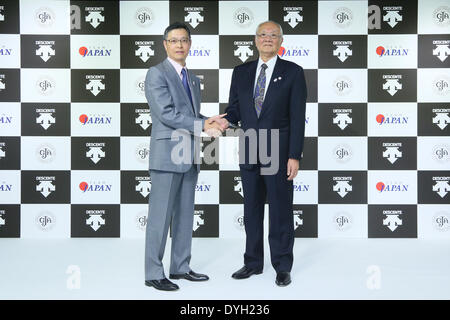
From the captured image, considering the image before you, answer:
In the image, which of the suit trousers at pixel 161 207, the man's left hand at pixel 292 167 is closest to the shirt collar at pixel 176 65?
the suit trousers at pixel 161 207

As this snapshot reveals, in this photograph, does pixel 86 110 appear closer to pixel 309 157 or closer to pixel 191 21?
pixel 191 21

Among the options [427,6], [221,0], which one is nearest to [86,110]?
[221,0]

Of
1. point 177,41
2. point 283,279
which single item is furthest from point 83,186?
point 283,279

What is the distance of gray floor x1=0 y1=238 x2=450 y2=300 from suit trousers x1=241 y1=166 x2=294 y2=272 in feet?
0.44

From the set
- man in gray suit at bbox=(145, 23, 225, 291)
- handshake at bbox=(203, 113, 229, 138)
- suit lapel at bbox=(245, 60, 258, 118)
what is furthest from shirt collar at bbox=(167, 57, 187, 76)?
suit lapel at bbox=(245, 60, 258, 118)

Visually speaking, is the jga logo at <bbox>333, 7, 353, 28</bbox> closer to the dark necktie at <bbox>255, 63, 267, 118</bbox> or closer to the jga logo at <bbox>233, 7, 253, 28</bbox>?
the jga logo at <bbox>233, 7, 253, 28</bbox>

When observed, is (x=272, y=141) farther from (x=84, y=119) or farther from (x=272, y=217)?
(x=84, y=119)

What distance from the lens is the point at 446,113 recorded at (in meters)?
3.79

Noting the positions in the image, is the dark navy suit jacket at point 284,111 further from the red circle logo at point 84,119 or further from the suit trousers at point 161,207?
the red circle logo at point 84,119

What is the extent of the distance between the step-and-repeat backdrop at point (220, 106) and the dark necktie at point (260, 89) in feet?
3.49

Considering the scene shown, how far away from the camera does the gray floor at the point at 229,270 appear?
240 cm

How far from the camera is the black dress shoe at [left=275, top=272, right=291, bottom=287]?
2557 millimetres

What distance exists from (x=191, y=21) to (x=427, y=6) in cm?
194

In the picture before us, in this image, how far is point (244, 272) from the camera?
2.75m
